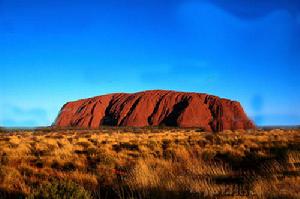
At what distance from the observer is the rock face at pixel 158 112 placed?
299 ft

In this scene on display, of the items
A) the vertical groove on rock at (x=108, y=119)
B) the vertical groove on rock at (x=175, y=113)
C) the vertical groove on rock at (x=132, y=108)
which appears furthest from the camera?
the vertical groove on rock at (x=108, y=119)

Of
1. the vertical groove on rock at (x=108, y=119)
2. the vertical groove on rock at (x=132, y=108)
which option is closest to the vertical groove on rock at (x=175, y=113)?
the vertical groove on rock at (x=132, y=108)

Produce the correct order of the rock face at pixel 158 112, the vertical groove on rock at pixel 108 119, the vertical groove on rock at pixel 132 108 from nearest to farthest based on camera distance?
the rock face at pixel 158 112
the vertical groove on rock at pixel 132 108
the vertical groove on rock at pixel 108 119

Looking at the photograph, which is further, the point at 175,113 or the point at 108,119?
the point at 108,119

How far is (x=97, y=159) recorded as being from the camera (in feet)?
45.2

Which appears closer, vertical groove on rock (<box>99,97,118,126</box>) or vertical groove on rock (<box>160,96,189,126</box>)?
vertical groove on rock (<box>160,96,189,126</box>)

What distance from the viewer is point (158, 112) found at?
98688 millimetres

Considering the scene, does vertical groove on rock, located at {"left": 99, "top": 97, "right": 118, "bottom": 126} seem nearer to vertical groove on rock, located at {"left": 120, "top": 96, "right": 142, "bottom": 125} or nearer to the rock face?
the rock face

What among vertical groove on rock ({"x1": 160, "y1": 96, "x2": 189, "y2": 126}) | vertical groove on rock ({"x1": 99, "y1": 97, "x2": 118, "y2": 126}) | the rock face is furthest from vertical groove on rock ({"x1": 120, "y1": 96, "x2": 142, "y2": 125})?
vertical groove on rock ({"x1": 160, "y1": 96, "x2": 189, "y2": 126})

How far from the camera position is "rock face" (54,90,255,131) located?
91125mm

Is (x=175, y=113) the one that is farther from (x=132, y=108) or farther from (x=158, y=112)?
(x=132, y=108)

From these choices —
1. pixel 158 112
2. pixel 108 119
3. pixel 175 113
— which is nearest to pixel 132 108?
pixel 158 112

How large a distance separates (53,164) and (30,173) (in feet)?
7.95

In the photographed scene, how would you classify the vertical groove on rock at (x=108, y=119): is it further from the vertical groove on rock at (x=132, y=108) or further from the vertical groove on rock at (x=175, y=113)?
the vertical groove on rock at (x=175, y=113)
